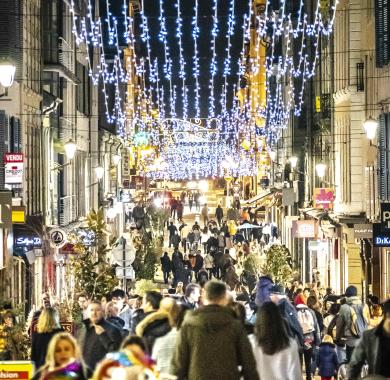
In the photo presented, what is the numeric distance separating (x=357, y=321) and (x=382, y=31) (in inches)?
489

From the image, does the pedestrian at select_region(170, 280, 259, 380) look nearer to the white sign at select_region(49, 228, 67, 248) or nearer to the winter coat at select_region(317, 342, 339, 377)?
the winter coat at select_region(317, 342, 339, 377)

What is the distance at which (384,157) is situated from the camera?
30016 millimetres

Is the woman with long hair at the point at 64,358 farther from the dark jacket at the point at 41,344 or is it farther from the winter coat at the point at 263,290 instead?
the winter coat at the point at 263,290

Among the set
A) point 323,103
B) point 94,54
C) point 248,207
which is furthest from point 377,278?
point 248,207

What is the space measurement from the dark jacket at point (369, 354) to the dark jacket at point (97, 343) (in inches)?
141

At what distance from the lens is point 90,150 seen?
59094mm

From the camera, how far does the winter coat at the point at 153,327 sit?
12.6 metres

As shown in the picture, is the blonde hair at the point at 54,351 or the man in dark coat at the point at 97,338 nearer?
the blonde hair at the point at 54,351

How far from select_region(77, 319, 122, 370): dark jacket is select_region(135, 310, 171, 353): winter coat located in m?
0.56

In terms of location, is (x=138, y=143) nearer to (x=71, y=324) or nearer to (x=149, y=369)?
(x=71, y=324)

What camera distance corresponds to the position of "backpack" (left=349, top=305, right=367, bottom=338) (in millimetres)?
18047

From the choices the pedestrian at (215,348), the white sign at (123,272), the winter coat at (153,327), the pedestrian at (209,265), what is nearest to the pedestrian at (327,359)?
the winter coat at (153,327)

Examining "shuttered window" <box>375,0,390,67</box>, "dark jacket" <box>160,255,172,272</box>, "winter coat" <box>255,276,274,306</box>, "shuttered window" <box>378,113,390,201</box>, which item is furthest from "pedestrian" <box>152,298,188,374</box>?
"dark jacket" <box>160,255,172,272</box>

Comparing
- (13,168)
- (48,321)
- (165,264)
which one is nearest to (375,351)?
(48,321)
